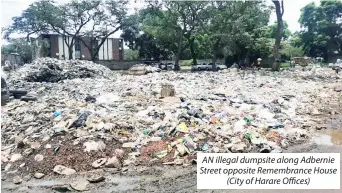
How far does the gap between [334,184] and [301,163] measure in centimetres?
37

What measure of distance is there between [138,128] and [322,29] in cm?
2016

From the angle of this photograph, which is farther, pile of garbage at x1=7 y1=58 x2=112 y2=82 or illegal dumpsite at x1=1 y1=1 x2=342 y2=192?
pile of garbage at x1=7 y1=58 x2=112 y2=82

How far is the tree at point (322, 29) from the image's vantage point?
822 inches

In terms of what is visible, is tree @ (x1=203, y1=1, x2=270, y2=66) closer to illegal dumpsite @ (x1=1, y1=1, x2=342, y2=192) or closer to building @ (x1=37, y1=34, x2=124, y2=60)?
illegal dumpsite @ (x1=1, y1=1, x2=342, y2=192)

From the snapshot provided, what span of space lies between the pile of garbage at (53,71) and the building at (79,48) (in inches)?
498

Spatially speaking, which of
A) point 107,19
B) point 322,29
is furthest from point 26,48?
point 322,29

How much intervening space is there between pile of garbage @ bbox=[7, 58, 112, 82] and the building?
1266 cm

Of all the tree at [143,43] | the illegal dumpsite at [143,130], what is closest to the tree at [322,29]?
the tree at [143,43]

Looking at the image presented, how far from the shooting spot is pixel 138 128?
178 inches

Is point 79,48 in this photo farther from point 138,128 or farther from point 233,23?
point 138,128

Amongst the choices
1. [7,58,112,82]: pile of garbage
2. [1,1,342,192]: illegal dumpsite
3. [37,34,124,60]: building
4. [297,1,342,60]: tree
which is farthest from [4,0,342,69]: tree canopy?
[1,1,342,192]: illegal dumpsite

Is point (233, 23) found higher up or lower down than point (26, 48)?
higher up

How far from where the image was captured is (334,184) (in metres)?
2.99

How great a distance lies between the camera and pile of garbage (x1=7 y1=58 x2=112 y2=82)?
1008 centimetres
